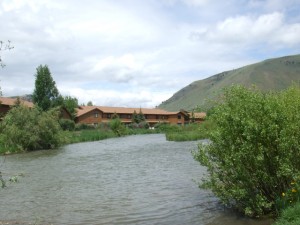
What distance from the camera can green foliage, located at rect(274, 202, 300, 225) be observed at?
9.10 metres

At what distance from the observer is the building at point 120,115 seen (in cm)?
10194

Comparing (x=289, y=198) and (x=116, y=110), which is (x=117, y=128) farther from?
(x=289, y=198)

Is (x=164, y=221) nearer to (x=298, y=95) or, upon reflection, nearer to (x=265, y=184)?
(x=265, y=184)

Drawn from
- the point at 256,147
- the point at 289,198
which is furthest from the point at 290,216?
the point at 256,147

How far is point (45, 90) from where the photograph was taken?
272ft

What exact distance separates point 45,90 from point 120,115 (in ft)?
108

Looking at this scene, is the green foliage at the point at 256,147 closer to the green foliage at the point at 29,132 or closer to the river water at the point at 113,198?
the river water at the point at 113,198

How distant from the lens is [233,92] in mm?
12031

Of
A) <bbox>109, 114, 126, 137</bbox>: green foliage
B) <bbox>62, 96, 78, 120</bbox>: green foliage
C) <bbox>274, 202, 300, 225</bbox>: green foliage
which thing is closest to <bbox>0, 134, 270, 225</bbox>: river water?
<bbox>274, 202, 300, 225</bbox>: green foliage

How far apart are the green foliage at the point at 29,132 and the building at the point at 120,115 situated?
1972 inches

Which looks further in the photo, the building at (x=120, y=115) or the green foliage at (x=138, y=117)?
the green foliage at (x=138, y=117)

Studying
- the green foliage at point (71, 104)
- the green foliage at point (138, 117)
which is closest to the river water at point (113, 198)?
the green foliage at point (71, 104)

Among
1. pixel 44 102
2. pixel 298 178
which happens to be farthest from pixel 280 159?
pixel 44 102

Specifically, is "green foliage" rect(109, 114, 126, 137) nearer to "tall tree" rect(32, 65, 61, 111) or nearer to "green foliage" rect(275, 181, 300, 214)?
"tall tree" rect(32, 65, 61, 111)
